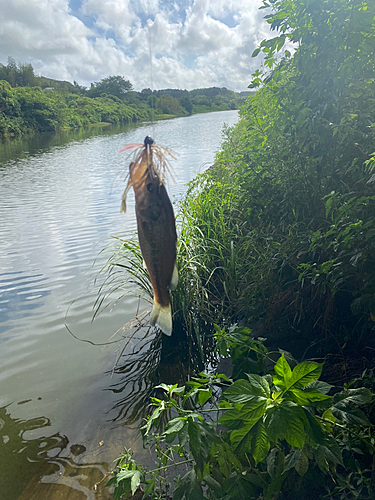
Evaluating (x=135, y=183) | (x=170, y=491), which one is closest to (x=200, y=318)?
(x=170, y=491)

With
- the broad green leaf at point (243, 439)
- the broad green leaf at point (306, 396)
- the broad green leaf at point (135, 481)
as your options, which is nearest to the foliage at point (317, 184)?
the broad green leaf at point (306, 396)

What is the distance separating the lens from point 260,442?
1340 millimetres

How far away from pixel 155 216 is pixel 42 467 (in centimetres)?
304

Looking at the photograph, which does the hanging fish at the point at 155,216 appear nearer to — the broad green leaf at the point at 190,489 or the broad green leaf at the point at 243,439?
the broad green leaf at the point at 243,439

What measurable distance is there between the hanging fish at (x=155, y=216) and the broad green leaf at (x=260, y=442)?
2.19ft

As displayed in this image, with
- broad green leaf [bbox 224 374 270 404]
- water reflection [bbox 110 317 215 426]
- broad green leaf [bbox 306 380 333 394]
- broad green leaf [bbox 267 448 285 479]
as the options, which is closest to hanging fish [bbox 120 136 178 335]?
broad green leaf [bbox 224 374 270 404]

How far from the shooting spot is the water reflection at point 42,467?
269cm

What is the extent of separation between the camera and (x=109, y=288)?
6090mm

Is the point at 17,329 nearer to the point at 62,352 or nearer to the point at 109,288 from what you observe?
the point at 62,352

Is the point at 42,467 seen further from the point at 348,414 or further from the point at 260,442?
the point at 348,414

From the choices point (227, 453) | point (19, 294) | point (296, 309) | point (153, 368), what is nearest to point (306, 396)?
point (227, 453)

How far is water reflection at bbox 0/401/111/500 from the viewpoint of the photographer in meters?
2.69

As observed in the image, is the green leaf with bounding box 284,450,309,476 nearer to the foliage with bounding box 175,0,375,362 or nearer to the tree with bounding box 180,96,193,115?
the foliage with bounding box 175,0,375,362

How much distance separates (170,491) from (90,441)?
1.03 m
